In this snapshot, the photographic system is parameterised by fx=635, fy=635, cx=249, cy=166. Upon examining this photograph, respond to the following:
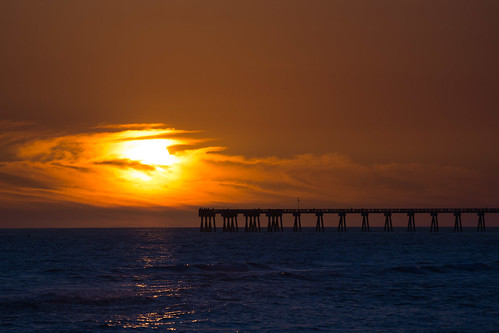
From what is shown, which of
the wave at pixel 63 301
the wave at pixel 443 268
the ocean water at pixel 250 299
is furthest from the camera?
the wave at pixel 443 268

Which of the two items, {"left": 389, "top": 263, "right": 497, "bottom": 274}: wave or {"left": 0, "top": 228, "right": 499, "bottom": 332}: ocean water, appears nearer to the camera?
{"left": 0, "top": 228, "right": 499, "bottom": 332}: ocean water

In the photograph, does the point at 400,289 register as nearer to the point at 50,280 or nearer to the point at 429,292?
the point at 429,292

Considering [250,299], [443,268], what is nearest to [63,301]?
[250,299]

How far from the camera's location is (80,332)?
949 inches

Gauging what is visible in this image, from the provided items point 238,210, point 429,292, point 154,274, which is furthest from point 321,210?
point 429,292

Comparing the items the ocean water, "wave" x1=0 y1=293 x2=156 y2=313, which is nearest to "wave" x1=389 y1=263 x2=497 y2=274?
the ocean water

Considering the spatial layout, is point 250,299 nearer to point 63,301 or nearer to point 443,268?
point 63,301

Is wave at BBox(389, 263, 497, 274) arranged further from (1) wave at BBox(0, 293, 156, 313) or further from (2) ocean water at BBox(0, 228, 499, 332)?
(1) wave at BBox(0, 293, 156, 313)

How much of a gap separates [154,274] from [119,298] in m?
14.1

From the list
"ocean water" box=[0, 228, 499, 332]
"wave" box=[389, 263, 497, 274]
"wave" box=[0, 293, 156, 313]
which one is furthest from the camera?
"wave" box=[389, 263, 497, 274]

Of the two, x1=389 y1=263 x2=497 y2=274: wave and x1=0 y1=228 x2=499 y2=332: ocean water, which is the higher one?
x1=0 y1=228 x2=499 y2=332: ocean water

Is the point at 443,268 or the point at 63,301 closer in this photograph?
the point at 63,301

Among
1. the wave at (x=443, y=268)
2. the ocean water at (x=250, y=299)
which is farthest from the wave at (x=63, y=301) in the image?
the wave at (x=443, y=268)

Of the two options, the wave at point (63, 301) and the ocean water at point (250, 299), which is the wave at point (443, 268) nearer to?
the ocean water at point (250, 299)
